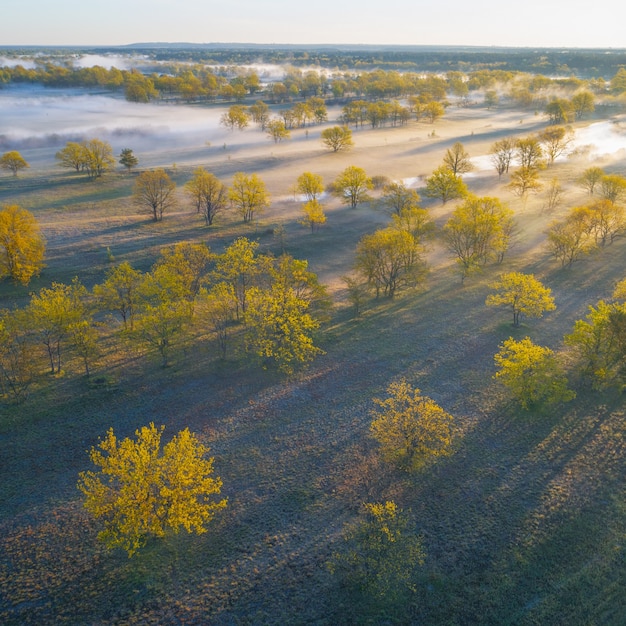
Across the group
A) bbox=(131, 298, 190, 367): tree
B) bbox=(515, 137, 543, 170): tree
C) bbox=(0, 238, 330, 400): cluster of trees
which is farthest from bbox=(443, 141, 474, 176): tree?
bbox=(131, 298, 190, 367): tree

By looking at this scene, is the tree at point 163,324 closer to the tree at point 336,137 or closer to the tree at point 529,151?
the tree at point 529,151

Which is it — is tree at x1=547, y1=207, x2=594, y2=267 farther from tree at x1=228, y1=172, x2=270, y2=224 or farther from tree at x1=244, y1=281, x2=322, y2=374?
tree at x1=228, y1=172, x2=270, y2=224

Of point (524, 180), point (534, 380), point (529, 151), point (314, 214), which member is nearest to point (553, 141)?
point (529, 151)

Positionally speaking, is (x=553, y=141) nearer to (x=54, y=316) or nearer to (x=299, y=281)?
(x=299, y=281)

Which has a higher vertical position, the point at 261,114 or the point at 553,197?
the point at 261,114

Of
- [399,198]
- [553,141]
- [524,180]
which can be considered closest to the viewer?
[399,198]

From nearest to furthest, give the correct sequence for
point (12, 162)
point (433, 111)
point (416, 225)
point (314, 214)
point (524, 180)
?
point (416, 225) → point (314, 214) → point (524, 180) → point (12, 162) → point (433, 111)
